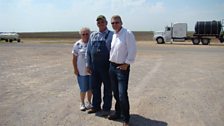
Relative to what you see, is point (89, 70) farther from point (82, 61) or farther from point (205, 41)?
point (205, 41)

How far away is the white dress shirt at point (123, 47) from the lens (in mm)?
5648

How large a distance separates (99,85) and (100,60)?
2.03ft

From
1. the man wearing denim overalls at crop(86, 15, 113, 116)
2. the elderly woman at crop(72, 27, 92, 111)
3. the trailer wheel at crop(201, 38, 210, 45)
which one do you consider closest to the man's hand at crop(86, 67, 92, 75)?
the man wearing denim overalls at crop(86, 15, 113, 116)

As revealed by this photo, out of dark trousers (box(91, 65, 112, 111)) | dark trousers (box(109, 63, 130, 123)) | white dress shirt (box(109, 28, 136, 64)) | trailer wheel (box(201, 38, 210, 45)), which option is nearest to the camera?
white dress shirt (box(109, 28, 136, 64))

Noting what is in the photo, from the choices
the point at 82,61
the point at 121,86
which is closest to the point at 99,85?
the point at 82,61

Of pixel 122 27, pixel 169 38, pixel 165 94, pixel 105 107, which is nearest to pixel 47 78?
pixel 165 94

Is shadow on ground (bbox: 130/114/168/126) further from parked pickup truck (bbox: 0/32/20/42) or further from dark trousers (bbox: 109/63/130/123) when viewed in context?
parked pickup truck (bbox: 0/32/20/42)

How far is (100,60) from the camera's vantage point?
629cm

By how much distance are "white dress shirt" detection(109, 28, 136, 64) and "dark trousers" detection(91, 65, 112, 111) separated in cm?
58

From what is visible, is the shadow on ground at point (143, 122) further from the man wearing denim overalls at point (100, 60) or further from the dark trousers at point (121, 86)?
the man wearing denim overalls at point (100, 60)

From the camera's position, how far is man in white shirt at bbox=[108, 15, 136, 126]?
5.66m

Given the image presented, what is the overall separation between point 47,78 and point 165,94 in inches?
180

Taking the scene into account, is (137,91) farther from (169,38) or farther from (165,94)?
(169,38)

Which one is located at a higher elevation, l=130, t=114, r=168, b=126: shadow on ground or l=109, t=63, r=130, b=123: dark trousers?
l=109, t=63, r=130, b=123: dark trousers
